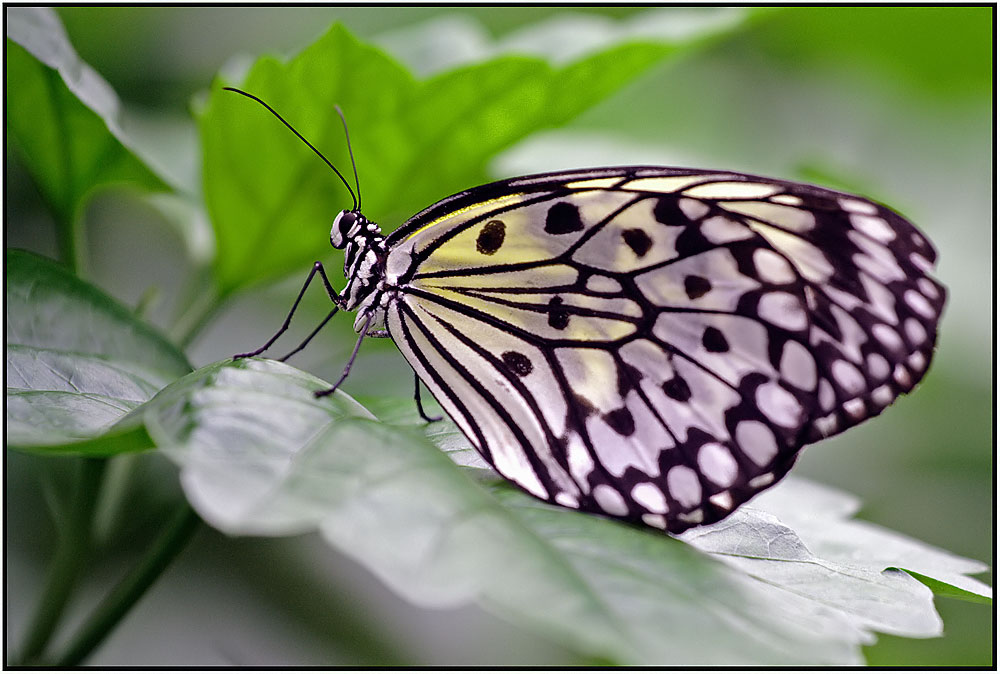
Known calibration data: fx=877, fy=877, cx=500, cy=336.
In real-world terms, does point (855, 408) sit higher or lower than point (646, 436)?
higher

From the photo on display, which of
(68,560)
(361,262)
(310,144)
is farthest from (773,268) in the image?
(68,560)

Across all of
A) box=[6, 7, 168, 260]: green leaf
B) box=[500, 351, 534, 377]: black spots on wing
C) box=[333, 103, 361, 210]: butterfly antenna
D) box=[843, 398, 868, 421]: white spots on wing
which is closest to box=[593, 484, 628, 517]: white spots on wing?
box=[500, 351, 534, 377]: black spots on wing

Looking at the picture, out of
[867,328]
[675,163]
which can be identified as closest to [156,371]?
[867,328]

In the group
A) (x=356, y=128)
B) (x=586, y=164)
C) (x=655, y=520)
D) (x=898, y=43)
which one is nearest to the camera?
(x=655, y=520)

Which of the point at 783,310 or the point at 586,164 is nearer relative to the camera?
the point at 783,310

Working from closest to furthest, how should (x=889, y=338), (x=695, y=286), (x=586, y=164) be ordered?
(x=889, y=338) → (x=695, y=286) → (x=586, y=164)

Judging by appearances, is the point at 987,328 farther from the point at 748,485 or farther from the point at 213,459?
the point at 213,459

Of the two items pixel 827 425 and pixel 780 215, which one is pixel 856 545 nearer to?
pixel 827 425

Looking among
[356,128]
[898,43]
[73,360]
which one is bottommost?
[73,360]
